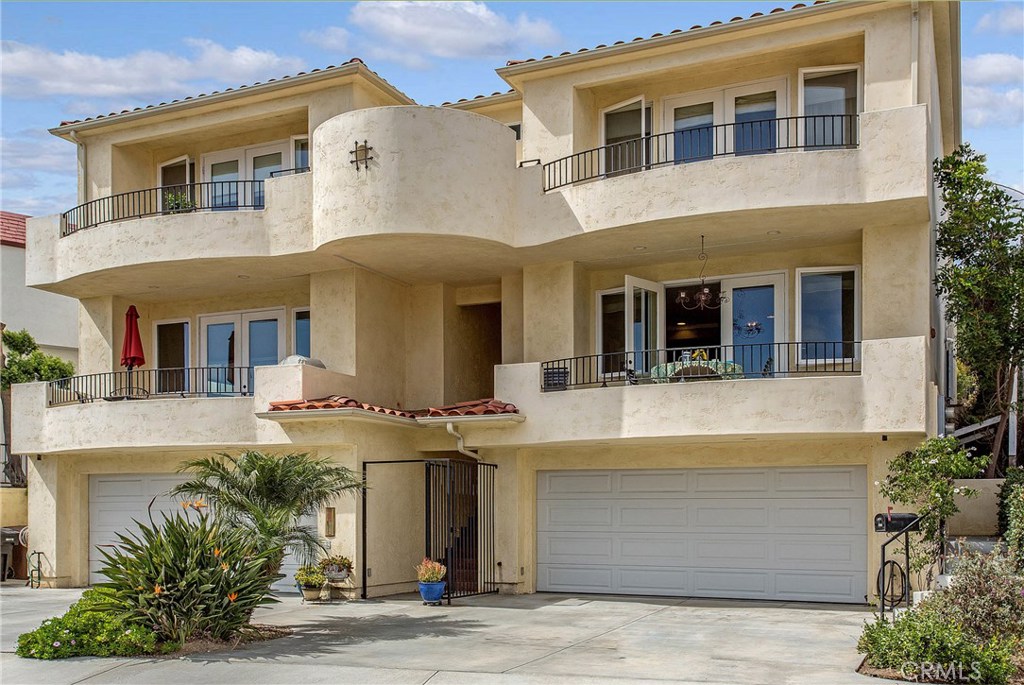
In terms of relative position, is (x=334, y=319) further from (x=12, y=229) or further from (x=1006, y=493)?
(x=12, y=229)

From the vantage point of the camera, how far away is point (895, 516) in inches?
606

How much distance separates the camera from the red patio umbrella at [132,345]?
75.4 feet

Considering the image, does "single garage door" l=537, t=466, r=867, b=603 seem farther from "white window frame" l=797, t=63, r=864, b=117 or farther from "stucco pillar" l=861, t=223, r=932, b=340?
"white window frame" l=797, t=63, r=864, b=117

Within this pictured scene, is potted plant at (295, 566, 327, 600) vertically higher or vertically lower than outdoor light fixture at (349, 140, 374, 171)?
lower

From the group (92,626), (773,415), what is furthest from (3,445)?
(773,415)

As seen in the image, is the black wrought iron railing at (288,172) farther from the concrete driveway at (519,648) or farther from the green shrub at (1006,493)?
the green shrub at (1006,493)

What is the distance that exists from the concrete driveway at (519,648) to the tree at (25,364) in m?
10.2

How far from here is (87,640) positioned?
44.5 ft

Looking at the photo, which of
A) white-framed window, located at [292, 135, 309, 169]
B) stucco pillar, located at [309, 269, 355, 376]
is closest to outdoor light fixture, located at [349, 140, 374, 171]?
stucco pillar, located at [309, 269, 355, 376]

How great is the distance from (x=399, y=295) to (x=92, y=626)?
11.1m

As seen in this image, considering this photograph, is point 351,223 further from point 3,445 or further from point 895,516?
point 3,445

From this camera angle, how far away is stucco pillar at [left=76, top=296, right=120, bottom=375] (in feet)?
79.3

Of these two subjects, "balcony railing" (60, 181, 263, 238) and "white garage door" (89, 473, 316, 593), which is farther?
"white garage door" (89, 473, 316, 593)

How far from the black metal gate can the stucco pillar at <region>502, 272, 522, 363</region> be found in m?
2.38
